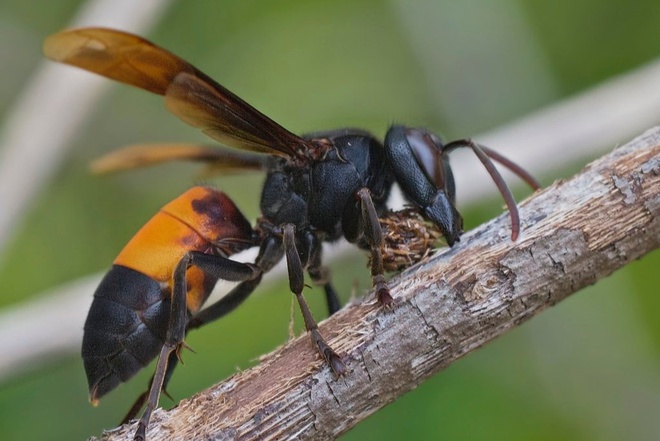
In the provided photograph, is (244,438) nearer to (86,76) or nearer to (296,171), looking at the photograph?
(296,171)

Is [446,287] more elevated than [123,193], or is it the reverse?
[123,193]

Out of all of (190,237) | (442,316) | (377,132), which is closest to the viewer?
(442,316)

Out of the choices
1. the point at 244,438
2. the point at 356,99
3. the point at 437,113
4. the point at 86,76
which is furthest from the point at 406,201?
the point at 356,99

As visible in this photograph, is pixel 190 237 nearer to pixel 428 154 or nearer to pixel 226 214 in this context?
pixel 226 214

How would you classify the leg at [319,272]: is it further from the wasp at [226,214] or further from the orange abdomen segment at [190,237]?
the orange abdomen segment at [190,237]

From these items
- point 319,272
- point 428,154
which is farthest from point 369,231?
point 319,272

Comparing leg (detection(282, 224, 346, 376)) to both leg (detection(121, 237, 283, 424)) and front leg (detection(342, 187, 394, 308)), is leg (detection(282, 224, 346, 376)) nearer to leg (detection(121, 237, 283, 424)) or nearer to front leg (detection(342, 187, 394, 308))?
front leg (detection(342, 187, 394, 308))
